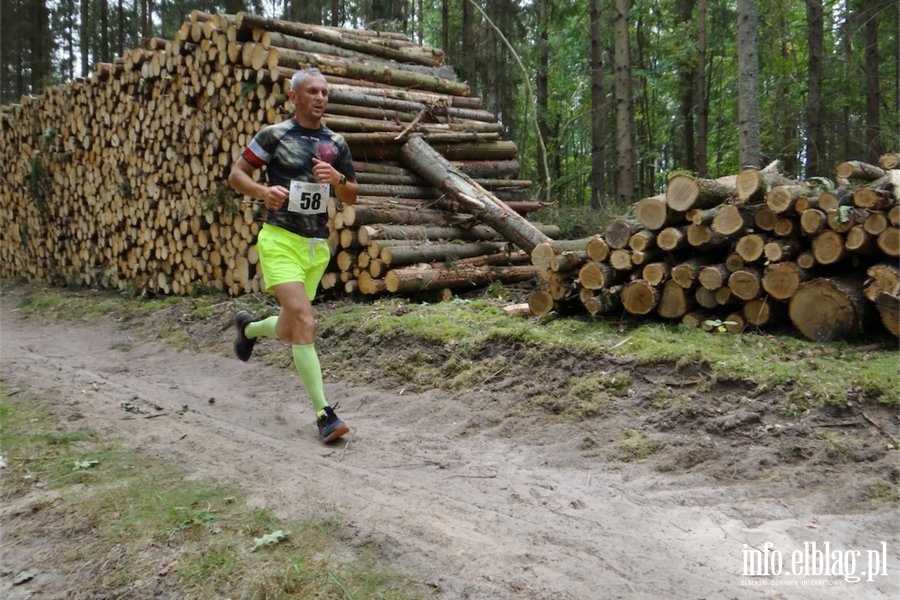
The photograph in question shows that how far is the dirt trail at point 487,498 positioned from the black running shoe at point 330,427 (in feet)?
0.33

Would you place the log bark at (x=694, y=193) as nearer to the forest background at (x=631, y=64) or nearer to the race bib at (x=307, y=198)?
the race bib at (x=307, y=198)

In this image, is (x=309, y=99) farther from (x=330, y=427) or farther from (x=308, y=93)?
(x=330, y=427)

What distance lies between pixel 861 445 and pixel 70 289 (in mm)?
13784

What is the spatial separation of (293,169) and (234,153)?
5.09 m

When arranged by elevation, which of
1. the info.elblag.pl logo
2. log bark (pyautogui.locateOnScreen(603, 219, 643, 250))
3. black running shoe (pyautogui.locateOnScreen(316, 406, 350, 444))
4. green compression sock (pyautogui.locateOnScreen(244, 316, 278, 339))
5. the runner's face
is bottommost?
the info.elblag.pl logo

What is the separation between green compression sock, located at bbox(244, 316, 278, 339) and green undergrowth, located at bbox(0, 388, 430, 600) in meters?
1.53

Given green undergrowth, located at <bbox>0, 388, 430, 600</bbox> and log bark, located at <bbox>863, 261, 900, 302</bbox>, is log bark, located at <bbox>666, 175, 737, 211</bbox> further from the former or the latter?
green undergrowth, located at <bbox>0, 388, 430, 600</bbox>

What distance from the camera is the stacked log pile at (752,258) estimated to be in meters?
4.70

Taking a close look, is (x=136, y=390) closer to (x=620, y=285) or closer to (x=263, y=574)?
(x=263, y=574)

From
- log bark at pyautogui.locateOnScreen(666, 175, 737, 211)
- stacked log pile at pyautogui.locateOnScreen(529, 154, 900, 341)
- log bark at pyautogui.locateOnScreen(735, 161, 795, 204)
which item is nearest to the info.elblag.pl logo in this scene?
stacked log pile at pyautogui.locateOnScreen(529, 154, 900, 341)

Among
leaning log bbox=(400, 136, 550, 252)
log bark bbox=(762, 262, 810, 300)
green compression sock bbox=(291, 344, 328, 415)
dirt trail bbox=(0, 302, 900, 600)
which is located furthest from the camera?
leaning log bbox=(400, 136, 550, 252)

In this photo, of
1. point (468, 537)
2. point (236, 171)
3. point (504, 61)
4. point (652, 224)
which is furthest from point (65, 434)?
point (504, 61)

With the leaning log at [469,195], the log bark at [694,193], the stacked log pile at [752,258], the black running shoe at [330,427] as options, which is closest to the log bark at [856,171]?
the stacked log pile at [752,258]

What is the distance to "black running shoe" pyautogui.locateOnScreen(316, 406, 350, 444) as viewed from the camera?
4352 millimetres
